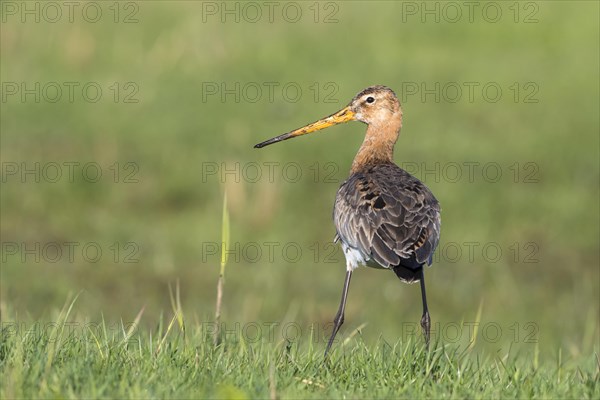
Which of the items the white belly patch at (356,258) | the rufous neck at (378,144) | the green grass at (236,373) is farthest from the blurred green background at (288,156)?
the green grass at (236,373)

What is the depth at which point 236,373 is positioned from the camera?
186 inches

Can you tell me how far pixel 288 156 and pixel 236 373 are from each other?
7.99 metres

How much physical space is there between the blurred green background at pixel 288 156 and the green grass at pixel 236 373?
303 centimetres

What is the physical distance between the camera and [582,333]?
32.7 ft

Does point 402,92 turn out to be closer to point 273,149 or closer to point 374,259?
point 273,149

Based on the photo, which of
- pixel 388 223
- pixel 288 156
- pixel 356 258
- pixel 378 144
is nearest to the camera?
pixel 388 223

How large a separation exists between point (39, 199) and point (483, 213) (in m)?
4.63

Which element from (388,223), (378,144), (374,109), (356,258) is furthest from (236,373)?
(374,109)

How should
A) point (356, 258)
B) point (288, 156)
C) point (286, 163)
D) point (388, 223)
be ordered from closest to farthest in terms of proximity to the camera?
point (388, 223)
point (356, 258)
point (286, 163)
point (288, 156)

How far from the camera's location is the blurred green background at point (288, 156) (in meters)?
10.4

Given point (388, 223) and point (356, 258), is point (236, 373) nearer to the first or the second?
point (388, 223)

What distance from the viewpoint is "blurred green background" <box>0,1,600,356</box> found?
410 inches

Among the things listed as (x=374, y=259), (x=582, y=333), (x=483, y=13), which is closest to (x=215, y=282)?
(x=582, y=333)

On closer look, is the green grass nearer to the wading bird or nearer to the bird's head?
the wading bird
